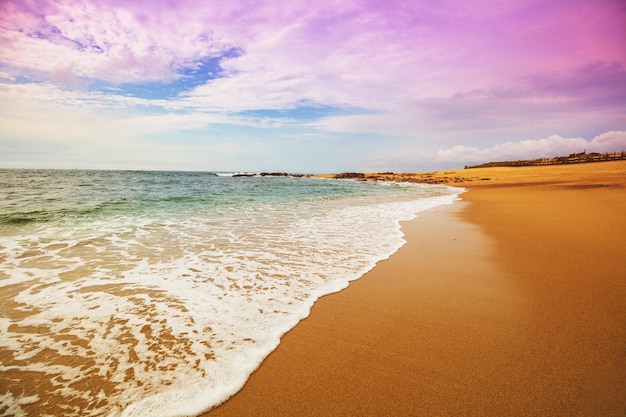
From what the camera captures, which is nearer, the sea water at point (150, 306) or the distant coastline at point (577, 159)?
the sea water at point (150, 306)

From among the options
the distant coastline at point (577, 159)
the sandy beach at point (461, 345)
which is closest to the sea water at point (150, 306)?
the sandy beach at point (461, 345)

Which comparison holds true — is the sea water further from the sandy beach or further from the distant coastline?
the distant coastline

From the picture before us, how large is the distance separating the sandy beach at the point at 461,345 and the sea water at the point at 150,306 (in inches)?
17.7

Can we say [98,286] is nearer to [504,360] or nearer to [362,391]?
[362,391]

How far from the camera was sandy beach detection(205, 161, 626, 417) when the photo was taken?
2.39m

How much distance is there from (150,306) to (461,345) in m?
4.07

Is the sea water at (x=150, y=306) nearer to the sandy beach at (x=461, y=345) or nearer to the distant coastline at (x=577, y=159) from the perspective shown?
the sandy beach at (x=461, y=345)

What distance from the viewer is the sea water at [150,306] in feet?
8.66

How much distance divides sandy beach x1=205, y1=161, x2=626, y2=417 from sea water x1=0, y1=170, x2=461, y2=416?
1.47 feet

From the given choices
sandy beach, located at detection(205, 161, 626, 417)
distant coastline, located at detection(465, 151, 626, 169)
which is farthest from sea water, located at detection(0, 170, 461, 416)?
distant coastline, located at detection(465, 151, 626, 169)

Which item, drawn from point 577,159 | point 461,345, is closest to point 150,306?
point 461,345

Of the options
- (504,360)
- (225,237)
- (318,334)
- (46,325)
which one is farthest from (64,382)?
(225,237)

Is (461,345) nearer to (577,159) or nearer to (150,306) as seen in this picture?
(150,306)

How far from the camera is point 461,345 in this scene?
10.3 feet
